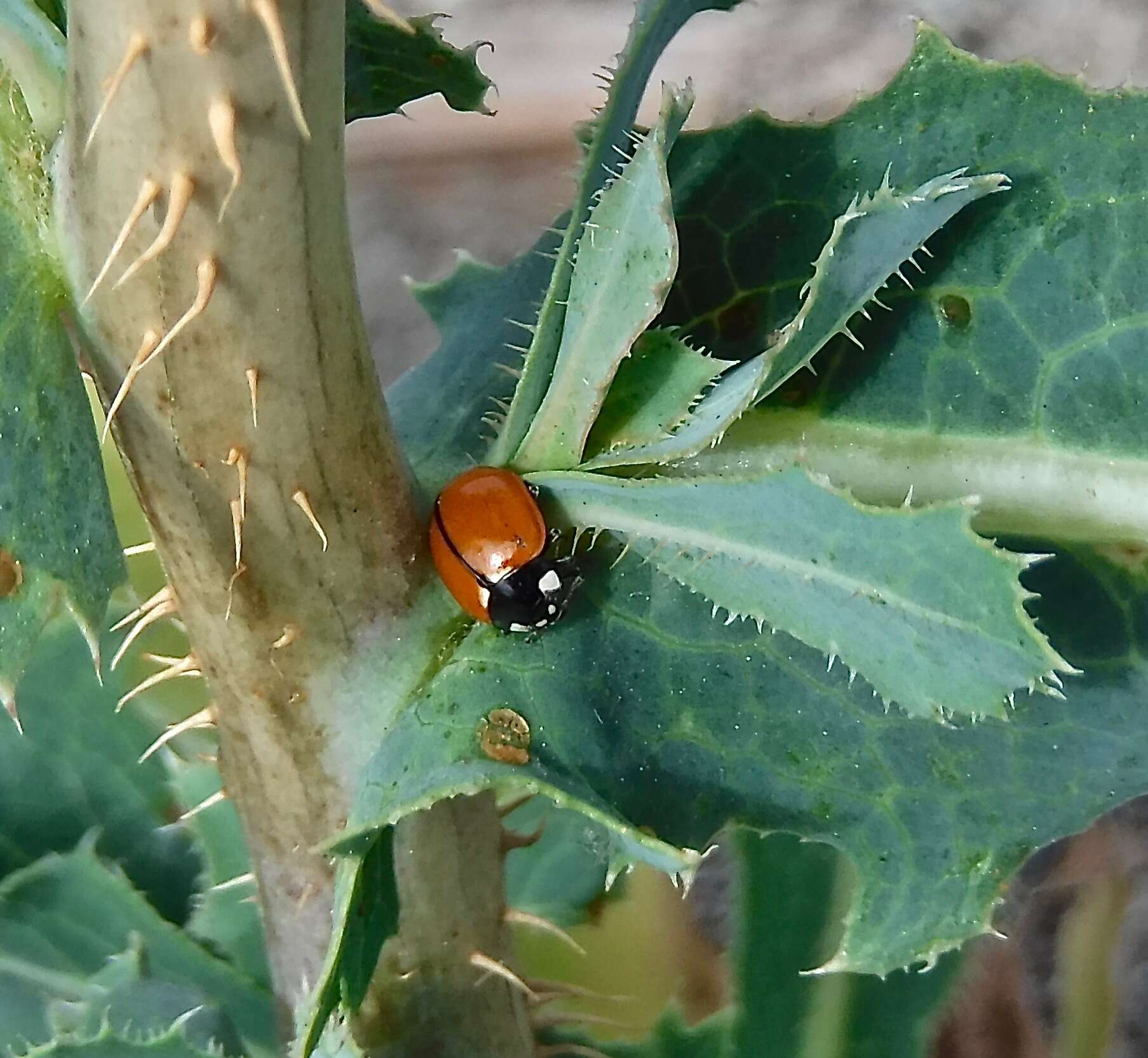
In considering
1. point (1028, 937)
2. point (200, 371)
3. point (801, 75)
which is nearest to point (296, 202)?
point (200, 371)

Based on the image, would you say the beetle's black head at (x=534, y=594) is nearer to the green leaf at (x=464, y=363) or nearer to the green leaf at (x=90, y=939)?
the green leaf at (x=464, y=363)

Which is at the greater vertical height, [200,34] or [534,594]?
[200,34]

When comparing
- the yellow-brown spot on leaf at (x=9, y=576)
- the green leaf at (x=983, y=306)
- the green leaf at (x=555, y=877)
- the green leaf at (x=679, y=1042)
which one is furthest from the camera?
the green leaf at (x=555, y=877)

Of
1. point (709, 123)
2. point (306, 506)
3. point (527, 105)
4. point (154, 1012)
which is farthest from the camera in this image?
point (527, 105)

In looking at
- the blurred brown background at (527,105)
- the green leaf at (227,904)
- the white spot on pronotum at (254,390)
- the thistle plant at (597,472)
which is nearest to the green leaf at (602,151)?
the thistle plant at (597,472)

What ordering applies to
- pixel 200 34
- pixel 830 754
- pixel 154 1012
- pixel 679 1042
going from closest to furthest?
pixel 200 34 → pixel 830 754 → pixel 154 1012 → pixel 679 1042

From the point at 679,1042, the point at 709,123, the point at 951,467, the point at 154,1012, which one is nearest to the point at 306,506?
the point at 951,467

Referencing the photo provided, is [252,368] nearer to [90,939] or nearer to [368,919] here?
[368,919]
